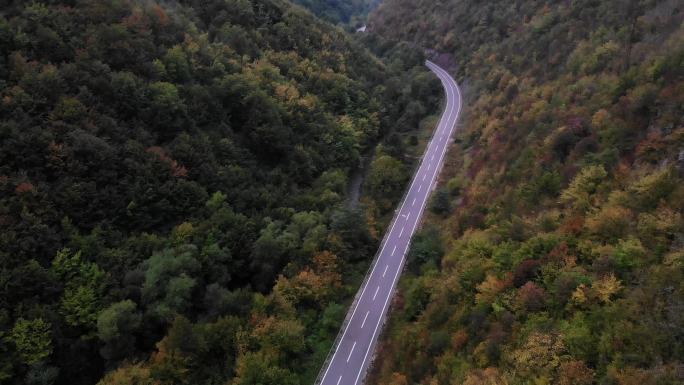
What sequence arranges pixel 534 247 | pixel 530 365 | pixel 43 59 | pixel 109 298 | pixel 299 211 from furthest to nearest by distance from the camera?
1. pixel 299 211
2. pixel 43 59
3. pixel 109 298
4. pixel 534 247
5. pixel 530 365

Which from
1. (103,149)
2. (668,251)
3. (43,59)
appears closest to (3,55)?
(43,59)

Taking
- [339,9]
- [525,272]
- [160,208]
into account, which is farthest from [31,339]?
[339,9]

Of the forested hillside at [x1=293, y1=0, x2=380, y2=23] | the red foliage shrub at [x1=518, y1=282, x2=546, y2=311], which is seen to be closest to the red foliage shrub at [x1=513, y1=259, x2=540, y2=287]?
the red foliage shrub at [x1=518, y1=282, x2=546, y2=311]

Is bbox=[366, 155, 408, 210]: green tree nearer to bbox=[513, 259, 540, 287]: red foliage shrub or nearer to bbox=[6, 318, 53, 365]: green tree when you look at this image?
bbox=[513, 259, 540, 287]: red foliage shrub

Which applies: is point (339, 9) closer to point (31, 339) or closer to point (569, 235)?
point (569, 235)

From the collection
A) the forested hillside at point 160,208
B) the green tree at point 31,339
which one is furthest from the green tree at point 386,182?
the green tree at point 31,339

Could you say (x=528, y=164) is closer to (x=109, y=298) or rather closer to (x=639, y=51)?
(x=639, y=51)

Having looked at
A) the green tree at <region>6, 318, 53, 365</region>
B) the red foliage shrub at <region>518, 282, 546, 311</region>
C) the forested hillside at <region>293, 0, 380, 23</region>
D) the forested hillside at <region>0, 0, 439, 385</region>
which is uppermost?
the red foliage shrub at <region>518, 282, 546, 311</region>
